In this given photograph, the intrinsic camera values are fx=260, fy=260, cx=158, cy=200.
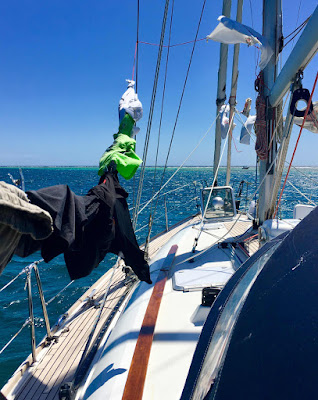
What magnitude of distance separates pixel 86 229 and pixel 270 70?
4404mm

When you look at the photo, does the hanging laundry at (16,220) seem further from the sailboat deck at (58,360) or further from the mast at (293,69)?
the mast at (293,69)

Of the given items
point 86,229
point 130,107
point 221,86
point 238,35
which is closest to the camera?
point 86,229

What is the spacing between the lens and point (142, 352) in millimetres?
2025

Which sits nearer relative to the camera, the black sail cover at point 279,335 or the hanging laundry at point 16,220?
the black sail cover at point 279,335

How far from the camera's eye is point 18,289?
7.04 meters

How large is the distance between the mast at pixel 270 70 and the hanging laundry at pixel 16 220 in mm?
3559

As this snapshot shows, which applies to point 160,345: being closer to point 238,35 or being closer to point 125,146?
point 125,146

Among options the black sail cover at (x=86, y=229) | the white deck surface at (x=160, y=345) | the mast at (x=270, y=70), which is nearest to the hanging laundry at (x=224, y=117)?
the mast at (x=270, y=70)

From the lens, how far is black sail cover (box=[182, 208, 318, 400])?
590 mm

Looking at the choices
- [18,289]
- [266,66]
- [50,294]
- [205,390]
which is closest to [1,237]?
[205,390]

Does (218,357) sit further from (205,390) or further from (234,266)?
(234,266)

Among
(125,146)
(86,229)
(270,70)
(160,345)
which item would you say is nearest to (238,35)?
(270,70)

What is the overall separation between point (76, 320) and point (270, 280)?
333 cm

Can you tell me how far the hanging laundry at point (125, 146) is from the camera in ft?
5.97
